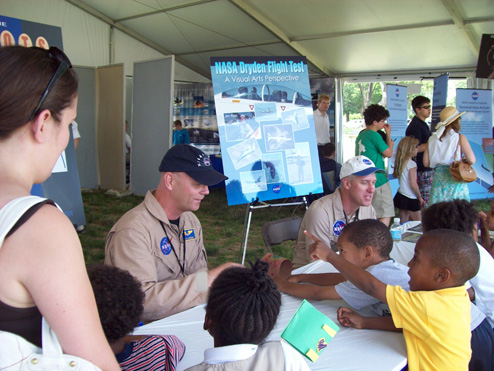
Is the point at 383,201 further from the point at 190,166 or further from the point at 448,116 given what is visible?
the point at 190,166

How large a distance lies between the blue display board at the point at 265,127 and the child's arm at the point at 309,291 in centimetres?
182

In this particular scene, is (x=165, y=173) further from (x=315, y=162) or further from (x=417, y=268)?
(x=315, y=162)

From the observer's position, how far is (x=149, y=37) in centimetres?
1035

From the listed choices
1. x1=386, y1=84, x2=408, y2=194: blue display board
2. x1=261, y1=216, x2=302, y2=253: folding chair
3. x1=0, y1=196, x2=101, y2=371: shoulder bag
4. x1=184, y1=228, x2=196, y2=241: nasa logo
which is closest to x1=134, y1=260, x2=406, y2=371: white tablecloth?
x1=184, y1=228, x2=196, y2=241: nasa logo

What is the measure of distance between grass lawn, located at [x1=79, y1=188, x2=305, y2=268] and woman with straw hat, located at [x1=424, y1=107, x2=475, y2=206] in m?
1.89

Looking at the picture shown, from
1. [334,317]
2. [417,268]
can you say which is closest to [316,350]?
[334,317]

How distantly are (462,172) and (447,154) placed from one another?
288mm

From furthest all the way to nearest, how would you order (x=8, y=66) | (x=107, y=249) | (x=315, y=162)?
(x=315, y=162) → (x=107, y=249) → (x=8, y=66)

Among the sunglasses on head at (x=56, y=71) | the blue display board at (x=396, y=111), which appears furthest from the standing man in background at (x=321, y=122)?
the sunglasses on head at (x=56, y=71)

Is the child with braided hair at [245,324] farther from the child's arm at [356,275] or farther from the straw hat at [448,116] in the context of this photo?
the straw hat at [448,116]


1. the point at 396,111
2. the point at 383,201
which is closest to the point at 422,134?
the point at 383,201

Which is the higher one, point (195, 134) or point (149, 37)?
point (149, 37)

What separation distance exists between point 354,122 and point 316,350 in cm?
2306

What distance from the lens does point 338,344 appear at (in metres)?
1.51
